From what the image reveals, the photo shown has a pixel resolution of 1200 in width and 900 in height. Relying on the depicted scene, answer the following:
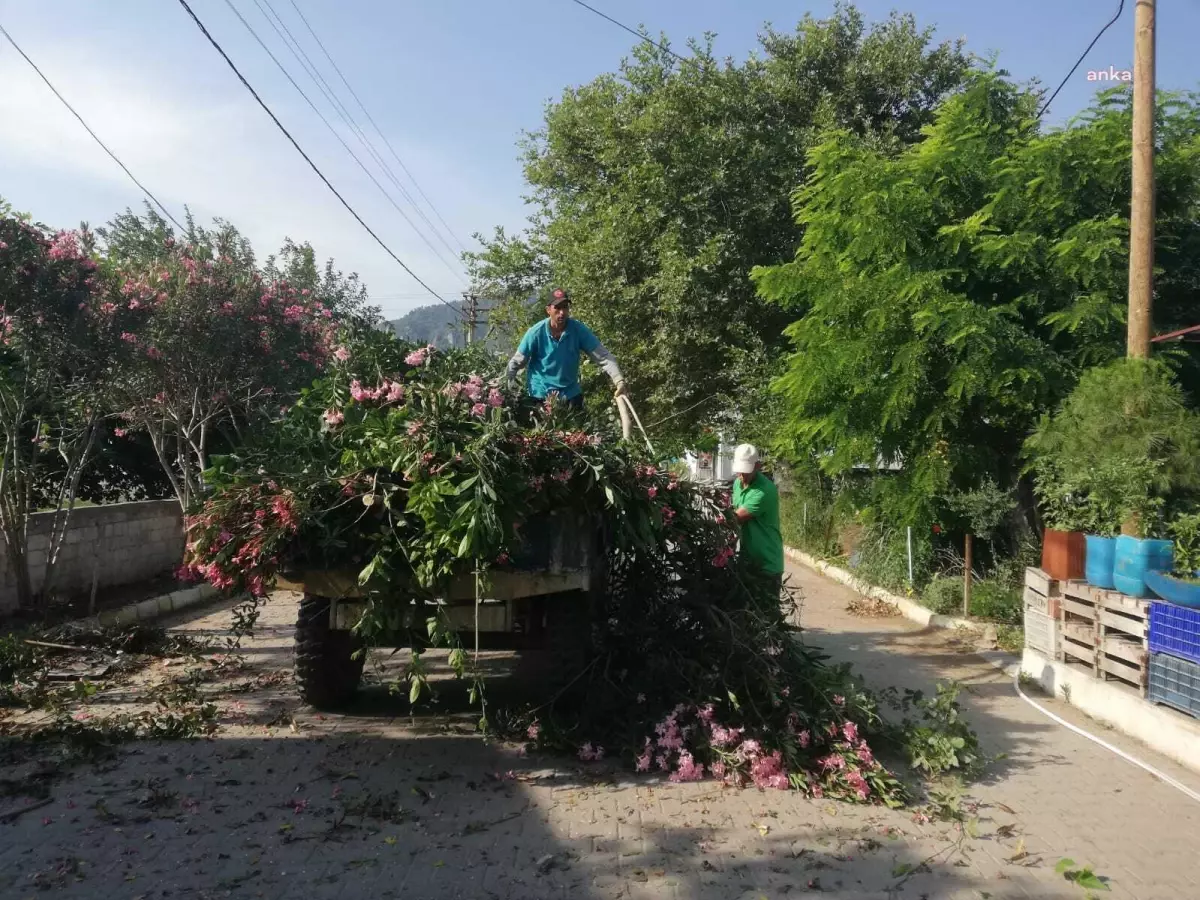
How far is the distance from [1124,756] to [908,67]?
15.5 metres

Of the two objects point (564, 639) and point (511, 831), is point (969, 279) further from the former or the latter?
point (511, 831)

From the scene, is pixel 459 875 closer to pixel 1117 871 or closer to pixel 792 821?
pixel 792 821

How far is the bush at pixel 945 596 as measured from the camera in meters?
10.3

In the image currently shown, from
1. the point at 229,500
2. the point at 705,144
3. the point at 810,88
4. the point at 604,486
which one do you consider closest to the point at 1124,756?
the point at 604,486

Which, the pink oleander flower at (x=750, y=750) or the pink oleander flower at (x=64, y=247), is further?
the pink oleander flower at (x=64, y=247)

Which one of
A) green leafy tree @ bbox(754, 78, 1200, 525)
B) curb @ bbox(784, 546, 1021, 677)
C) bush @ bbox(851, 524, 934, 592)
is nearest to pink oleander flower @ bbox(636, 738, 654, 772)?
curb @ bbox(784, 546, 1021, 677)

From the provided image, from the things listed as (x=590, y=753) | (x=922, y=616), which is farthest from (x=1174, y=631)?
(x=922, y=616)

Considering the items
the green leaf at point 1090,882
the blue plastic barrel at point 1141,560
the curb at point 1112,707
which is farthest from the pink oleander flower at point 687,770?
the blue plastic barrel at point 1141,560

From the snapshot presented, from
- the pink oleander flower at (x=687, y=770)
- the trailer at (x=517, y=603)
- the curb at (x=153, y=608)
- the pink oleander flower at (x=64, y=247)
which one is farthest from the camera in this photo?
the curb at (x=153, y=608)

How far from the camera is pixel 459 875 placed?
3.77 metres

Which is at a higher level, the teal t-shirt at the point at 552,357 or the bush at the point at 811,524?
the teal t-shirt at the point at 552,357

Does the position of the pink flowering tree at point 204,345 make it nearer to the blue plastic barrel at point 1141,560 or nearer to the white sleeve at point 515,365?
the white sleeve at point 515,365

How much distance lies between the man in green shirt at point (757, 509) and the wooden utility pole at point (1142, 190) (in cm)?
390

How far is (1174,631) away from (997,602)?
427cm
